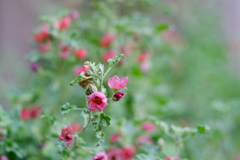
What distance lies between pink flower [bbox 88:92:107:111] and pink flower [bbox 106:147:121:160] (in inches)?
11.6

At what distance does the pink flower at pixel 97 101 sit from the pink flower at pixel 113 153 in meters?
0.29

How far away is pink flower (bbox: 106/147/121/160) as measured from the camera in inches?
35.7

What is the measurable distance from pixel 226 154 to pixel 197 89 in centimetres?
58

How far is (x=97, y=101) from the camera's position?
65cm

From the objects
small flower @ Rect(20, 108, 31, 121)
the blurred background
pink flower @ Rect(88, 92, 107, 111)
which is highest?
the blurred background

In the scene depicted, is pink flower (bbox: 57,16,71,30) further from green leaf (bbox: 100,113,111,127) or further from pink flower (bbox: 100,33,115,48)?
green leaf (bbox: 100,113,111,127)

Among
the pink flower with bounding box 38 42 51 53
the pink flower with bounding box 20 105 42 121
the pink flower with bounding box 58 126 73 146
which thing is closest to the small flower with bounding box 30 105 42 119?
the pink flower with bounding box 20 105 42 121

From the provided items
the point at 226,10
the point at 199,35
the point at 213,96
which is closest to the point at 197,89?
the point at 213,96

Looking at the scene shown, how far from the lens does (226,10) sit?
335 centimetres

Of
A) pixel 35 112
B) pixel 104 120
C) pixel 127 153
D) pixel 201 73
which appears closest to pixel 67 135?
pixel 104 120

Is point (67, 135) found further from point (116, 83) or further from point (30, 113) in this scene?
point (30, 113)

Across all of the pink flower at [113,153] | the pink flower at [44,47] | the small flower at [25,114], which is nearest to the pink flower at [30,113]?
the small flower at [25,114]

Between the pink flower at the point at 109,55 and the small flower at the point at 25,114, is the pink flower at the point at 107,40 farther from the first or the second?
the small flower at the point at 25,114

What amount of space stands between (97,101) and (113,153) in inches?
12.5
